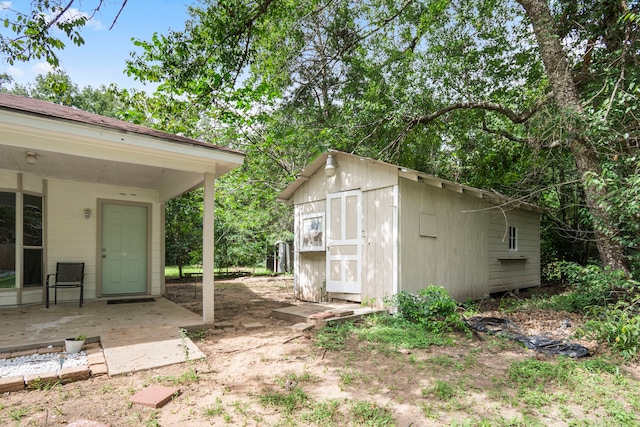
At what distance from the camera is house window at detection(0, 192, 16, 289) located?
18.8 feet

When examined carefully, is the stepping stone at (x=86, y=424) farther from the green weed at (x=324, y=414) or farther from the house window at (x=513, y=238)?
the house window at (x=513, y=238)

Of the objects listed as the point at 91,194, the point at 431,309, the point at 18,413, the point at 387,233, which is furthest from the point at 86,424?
the point at 91,194

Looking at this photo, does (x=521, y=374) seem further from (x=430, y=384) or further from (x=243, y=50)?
(x=243, y=50)

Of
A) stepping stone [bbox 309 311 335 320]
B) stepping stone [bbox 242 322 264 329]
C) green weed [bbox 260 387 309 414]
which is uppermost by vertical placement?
green weed [bbox 260 387 309 414]

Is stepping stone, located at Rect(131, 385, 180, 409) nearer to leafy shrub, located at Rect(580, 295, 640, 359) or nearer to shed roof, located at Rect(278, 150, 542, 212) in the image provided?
shed roof, located at Rect(278, 150, 542, 212)

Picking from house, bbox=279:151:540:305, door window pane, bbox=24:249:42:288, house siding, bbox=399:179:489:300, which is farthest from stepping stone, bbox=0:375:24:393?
house siding, bbox=399:179:489:300

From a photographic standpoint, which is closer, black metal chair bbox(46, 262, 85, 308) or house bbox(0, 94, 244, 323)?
house bbox(0, 94, 244, 323)

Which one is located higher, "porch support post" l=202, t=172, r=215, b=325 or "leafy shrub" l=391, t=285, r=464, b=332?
"porch support post" l=202, t=172, r=215, b=325

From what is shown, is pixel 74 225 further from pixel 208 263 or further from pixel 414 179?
pixel 414 179

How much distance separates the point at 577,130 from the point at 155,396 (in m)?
6.31

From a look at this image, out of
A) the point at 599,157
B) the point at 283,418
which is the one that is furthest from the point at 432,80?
the point at 283,418

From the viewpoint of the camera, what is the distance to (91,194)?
22.5ft

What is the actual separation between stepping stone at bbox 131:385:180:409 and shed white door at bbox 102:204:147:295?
503 cm

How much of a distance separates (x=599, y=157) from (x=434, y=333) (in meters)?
3.73
